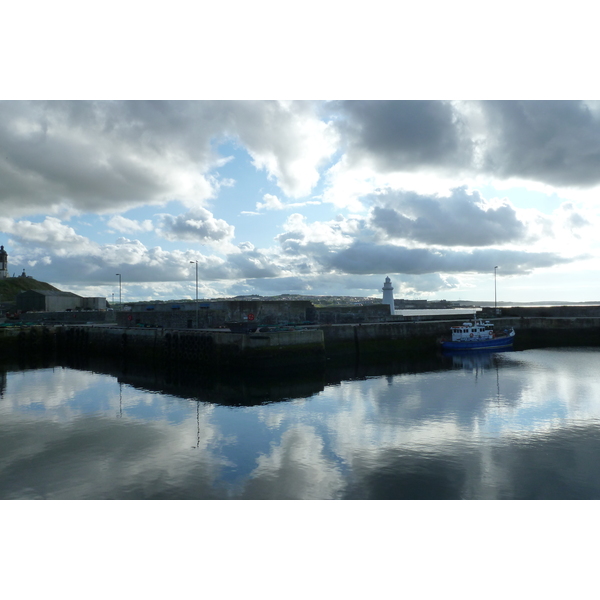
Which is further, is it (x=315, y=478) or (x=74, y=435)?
(x=74, y=435)

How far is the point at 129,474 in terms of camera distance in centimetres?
1282

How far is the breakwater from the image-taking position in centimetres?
2988

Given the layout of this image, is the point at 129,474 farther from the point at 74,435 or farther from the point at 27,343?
the point at 27,343

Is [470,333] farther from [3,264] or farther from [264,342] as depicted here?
[3,264]

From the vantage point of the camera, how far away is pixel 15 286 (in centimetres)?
10881

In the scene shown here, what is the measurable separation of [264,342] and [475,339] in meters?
23.7

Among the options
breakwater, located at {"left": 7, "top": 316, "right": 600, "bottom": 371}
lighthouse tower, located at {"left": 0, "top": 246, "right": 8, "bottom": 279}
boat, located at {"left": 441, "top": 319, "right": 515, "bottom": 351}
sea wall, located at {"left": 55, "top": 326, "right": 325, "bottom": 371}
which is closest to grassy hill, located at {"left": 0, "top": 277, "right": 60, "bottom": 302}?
lighthouse tower, located at {"left": 0, "top": 246, "right": 8, "bottom": 279}

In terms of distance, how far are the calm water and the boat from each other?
13241 millimetres

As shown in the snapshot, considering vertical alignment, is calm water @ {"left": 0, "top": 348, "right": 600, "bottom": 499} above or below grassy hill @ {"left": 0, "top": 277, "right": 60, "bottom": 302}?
below

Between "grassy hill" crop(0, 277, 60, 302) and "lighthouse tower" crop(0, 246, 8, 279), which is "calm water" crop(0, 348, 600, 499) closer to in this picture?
"grassy hill" crop(0, 277, 60, 302)

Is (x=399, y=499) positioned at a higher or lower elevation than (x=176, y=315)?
lower

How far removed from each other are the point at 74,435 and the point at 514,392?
22.1 metres

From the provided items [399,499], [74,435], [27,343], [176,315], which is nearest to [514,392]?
[399,499]

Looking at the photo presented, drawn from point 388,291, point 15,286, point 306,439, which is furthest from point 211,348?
point 15,286
